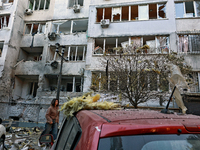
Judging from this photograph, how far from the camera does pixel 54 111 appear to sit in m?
6.37

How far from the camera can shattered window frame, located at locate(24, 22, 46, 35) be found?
16344 millimetres

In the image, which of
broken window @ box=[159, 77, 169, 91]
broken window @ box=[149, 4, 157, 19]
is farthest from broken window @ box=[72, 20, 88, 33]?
broken window @ box=[159, 77, 169, 91]

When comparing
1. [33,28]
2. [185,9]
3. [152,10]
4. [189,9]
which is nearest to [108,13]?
[152,10]

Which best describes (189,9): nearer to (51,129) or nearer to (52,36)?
(52,36)

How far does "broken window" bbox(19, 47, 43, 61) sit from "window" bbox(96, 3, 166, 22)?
783 cm

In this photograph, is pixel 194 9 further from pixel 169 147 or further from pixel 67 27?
pixel 169 147

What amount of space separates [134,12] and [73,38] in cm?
651

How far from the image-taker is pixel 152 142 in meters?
Answer: 0.96

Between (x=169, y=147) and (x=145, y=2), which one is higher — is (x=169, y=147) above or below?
below

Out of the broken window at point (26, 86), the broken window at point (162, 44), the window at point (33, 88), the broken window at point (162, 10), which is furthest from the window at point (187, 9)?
the window at point (33, 88)

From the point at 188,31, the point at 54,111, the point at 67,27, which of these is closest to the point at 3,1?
the point at 67,27

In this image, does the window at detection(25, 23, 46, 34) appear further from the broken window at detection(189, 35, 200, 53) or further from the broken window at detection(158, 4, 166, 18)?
the broken window at detection(189, 35, 200, 53)

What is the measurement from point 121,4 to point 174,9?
458cm

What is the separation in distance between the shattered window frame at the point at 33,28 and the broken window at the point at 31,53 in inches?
72.6
